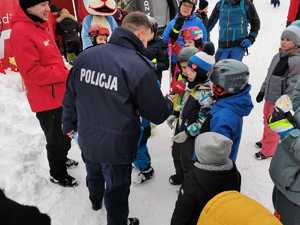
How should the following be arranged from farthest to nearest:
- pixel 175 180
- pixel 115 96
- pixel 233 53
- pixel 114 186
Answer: pixel 233 53 → pixel 175 180 → pixel 114 186 → pixel 115 96

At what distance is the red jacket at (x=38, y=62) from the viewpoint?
10.2ft

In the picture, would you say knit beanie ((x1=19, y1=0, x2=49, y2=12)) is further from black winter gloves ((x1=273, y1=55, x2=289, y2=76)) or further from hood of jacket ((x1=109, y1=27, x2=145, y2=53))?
black winter gloves ((x1=273, y1=55, x2=289, y2=76))

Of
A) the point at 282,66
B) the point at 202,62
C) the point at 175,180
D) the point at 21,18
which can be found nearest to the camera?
the point at 202,62

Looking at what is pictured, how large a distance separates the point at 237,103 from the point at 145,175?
1659mm

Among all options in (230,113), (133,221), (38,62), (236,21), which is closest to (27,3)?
(38,62)

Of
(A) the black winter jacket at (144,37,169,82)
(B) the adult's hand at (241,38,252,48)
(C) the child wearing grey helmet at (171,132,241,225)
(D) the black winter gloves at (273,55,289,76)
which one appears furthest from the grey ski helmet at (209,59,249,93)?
(B) the adult's hand at (241,38,252,48)

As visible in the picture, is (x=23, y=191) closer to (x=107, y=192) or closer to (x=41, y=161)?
(x=41, y=161)

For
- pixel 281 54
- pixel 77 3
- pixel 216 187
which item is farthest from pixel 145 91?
pixel 77 3

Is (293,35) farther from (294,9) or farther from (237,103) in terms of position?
(294,9)

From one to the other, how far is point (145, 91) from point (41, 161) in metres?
2.28

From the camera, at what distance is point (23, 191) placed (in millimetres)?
3658

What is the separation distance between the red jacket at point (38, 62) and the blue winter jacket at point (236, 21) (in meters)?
2.95

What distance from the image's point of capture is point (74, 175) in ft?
13.4

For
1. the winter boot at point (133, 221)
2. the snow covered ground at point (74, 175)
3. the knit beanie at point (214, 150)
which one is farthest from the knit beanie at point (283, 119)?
the winter boot at point (133, 221)
